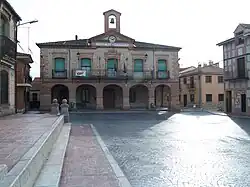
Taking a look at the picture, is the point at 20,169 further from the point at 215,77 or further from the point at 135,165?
the point at 215,77

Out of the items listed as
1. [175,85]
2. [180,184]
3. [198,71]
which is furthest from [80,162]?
[198,71]

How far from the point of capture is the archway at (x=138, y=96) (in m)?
38.0

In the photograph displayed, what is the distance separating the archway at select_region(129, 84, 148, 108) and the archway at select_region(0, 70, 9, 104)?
20.3m

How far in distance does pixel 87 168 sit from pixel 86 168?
21 millimetres

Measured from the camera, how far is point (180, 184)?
5.23 m

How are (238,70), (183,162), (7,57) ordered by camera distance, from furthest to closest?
(238,70) → (7,57) → (183,162)

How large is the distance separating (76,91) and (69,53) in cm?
455

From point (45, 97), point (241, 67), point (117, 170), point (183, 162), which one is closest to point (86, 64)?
point (45, 97)

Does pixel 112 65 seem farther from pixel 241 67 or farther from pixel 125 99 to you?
pixel 241 67

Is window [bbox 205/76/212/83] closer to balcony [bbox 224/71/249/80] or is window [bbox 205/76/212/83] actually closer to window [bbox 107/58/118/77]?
balcony [bbox 224/71/249/80]

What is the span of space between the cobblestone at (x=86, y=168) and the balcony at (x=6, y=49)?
10054 millimetres

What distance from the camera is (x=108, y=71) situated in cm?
3550

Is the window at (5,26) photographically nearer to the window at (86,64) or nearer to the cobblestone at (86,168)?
the cobblestone at (86,168)

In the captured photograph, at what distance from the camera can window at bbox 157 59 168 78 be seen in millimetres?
36719
